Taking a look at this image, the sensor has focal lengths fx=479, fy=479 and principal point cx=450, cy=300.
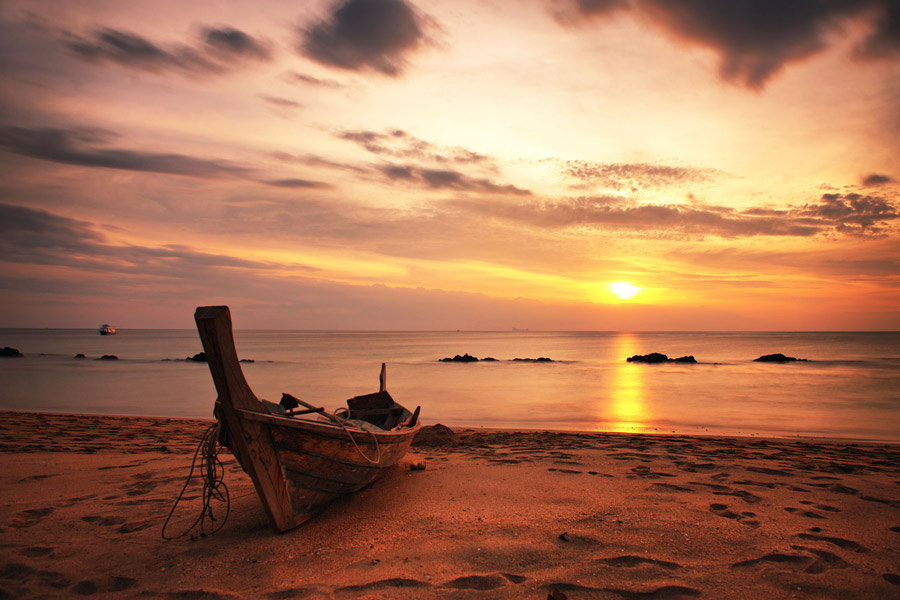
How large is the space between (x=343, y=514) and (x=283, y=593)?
1.58 metres

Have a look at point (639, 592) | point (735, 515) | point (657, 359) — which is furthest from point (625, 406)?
point (657, 359)

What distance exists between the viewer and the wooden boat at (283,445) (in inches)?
160

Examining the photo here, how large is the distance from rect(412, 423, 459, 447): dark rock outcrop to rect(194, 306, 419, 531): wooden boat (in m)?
3.86

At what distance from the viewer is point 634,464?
7.38 meters

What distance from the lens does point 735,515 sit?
4977 mm

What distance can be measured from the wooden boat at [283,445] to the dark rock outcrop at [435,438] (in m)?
3.86

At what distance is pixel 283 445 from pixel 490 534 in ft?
7.04

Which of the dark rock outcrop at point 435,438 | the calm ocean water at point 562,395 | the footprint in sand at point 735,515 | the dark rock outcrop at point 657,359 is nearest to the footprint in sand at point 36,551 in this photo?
the dark rock outcrop at point 435,438

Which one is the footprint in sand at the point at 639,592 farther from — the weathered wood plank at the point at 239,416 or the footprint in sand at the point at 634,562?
the weathered wood plank at the point at 239,416

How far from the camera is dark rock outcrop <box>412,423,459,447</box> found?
9445 mm

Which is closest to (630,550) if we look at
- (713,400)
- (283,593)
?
(283,593)

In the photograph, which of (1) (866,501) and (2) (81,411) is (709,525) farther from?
(2) (81,411)

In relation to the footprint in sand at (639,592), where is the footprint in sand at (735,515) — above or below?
above

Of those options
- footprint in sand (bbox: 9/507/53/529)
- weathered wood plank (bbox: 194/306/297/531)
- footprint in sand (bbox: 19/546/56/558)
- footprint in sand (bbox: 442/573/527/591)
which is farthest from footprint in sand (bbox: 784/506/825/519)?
footprint in sand (bbox: 9/507/53/529)
